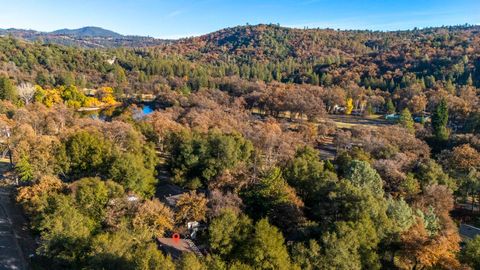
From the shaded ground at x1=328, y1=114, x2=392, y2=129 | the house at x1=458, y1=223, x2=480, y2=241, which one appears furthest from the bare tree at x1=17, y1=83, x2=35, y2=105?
the house at x1=458, y1=223, x2=480, y2=241

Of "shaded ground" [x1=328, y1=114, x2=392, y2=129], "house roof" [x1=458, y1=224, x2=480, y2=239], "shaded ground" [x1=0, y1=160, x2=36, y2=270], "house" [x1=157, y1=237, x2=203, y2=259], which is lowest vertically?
"house roof" [x1=458, y1=224, x2=480, y2=239]

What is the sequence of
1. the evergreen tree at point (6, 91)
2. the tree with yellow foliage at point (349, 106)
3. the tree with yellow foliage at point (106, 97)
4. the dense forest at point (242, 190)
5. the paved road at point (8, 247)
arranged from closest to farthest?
1. the dense forest at point (242, 190)
2. the paved road at point (8, 247)
3. the evergreen tree at point (6, 91)
4. the tree with yellow foliage at point (349, 106)
5. the tree with yellow foliage at point (106, 97)

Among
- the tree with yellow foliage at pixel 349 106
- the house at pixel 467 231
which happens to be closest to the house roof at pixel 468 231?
the house at pixel 467 231

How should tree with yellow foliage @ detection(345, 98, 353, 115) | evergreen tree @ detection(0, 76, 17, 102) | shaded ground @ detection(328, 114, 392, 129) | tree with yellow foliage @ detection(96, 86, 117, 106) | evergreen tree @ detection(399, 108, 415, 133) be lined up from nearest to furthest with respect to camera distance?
evergreen tree @ detection(399, 108, 415, 133), evergreen tree @ detection(0, 76, 17, 102), shaded ground @ detection(328, 114, 392, 129), tree with yellow foliage @ detection(345, 98, 353, 115), tree with yellow foliage @ detection(96, 86, 117, 106)

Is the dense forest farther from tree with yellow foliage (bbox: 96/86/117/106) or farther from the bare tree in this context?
tree with yellow foliage (bbox: 96/86/117/106)

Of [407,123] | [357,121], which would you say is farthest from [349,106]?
[407,123]

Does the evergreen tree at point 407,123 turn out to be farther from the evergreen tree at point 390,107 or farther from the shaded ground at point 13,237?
the shaded ground at point 13,237

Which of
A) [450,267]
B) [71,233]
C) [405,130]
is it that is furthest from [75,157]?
[405,130]

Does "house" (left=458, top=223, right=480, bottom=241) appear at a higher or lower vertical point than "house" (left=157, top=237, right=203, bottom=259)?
lower
